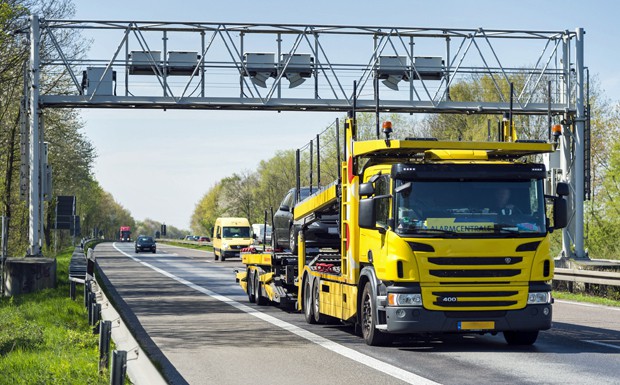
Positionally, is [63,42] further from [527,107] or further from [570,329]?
A: [570,329]

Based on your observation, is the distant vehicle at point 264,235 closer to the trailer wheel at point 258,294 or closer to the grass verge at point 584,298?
the trailer wheel at point 258,294

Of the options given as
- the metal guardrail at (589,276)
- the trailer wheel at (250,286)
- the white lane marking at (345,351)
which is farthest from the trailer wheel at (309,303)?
the metal guardrail at (589,276)

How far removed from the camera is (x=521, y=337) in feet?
45.2

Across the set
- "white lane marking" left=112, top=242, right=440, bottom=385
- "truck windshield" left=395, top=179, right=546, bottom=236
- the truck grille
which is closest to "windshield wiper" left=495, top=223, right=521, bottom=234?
"truck windshield" left=395, top=179, right=546, bottom=236

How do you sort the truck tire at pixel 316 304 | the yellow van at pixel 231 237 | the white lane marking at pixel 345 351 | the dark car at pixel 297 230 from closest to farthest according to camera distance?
the white lane marking at pixel 345 351, the truck tire at pixel 316 304, the dark car at pixel 297 230, the yellow van at pixel 231 237

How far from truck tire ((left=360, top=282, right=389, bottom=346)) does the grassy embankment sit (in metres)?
3.55

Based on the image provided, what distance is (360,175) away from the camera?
1436 centimetres

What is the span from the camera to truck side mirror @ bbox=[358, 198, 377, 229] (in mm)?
12938

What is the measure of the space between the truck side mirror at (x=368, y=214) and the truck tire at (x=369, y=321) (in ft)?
3.12

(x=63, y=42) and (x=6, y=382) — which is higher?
(x=63, y=42)

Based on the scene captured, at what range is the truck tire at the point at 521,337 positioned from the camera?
13.7 metres

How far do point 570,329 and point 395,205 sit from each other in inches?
194

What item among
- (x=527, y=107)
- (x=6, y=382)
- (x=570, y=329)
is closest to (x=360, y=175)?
(x=570, y=329)

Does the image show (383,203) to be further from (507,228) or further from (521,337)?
(521,337)
